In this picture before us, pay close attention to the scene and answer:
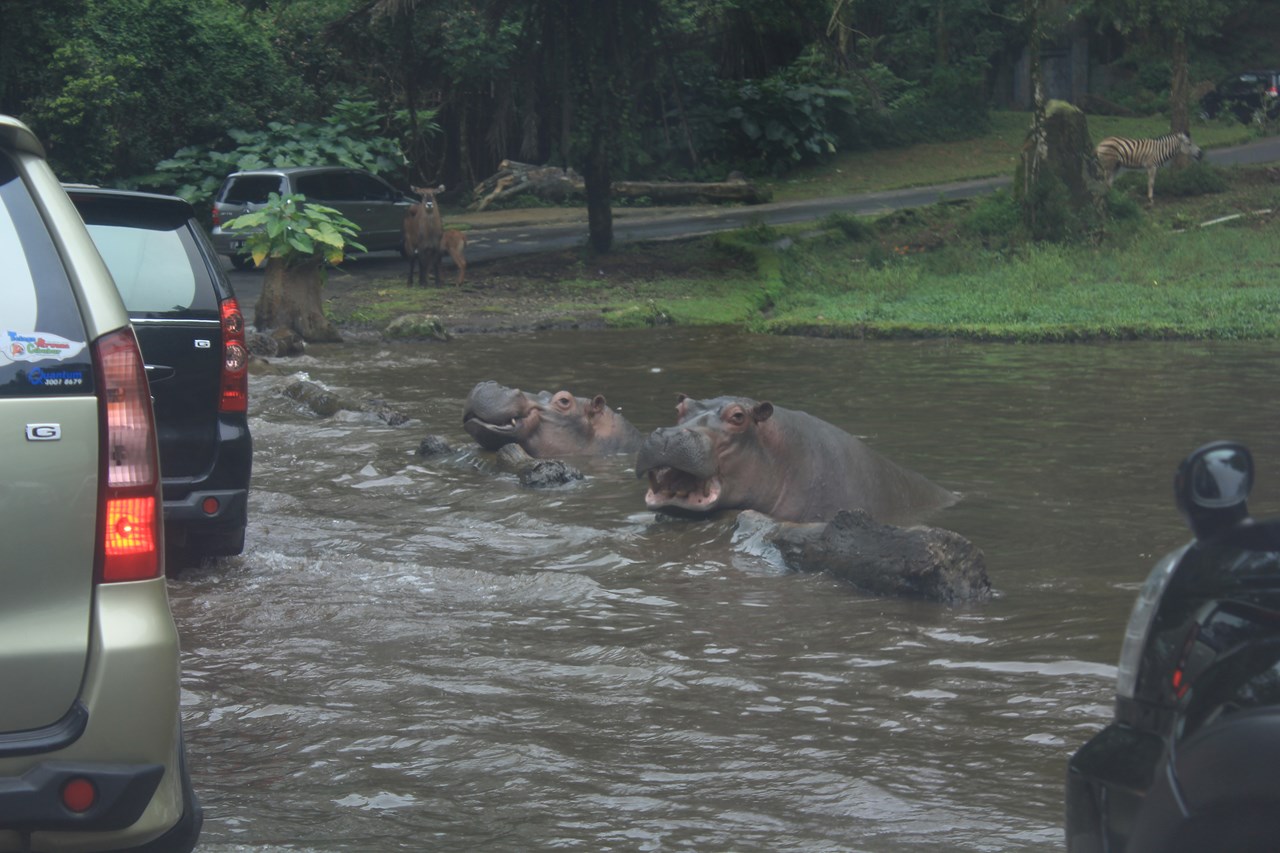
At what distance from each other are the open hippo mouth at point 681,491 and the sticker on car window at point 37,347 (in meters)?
4.72

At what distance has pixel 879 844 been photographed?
148 inches

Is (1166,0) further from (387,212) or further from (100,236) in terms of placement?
(100,236)

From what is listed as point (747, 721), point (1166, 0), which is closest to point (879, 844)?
point (747, 721)

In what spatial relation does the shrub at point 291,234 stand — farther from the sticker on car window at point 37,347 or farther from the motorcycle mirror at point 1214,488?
the motorcycle mirror at point 1214,488

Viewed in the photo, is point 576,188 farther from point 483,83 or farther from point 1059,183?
point 1059,183

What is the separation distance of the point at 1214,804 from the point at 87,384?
2295 mm

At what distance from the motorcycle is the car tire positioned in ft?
15.5

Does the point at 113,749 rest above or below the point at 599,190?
below

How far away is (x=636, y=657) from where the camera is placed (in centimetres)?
550

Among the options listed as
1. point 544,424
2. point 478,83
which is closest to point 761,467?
point 544,424

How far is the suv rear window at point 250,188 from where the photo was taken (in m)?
24.2

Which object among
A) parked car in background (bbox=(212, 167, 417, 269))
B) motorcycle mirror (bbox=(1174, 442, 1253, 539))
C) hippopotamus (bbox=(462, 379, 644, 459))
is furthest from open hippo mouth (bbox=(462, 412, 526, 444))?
parked car in background (bbox=(212, 167, 417, 269))

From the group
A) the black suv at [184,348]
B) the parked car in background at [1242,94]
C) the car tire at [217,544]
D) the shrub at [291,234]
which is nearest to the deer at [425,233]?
the shrub at [291,234]

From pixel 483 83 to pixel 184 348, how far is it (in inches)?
1096
